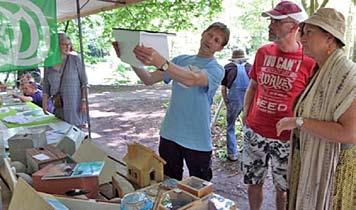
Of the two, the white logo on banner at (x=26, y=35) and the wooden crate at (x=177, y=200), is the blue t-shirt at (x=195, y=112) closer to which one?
the wooden crate at (x=177, y=200)

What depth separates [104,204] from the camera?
111cm

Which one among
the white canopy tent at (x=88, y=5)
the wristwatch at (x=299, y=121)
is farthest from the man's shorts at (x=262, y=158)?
the white canopy tent at (x=88, y=5)

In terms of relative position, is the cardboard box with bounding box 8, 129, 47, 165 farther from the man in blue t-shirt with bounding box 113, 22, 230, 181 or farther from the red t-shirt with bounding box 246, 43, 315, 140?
the red t-shirt with bounding box 246, 43, 315, 140

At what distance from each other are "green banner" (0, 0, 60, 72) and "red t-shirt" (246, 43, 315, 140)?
131cm

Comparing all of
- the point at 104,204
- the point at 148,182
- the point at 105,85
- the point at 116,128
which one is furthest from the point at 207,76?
the point at 105,85

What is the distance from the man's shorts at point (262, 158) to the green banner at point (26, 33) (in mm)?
1367

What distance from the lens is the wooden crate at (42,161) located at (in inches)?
58.4

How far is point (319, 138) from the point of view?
155 cm

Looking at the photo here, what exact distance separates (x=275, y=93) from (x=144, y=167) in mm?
950

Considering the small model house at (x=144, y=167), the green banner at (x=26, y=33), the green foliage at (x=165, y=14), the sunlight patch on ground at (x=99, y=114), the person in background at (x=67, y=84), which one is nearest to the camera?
the small model house at (x=144, y=167)

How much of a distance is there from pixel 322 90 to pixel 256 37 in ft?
36.8

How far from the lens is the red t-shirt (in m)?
1.96

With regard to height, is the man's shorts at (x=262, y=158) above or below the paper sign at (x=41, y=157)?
below

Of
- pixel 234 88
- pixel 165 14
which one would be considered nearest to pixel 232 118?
pixel 234 88
